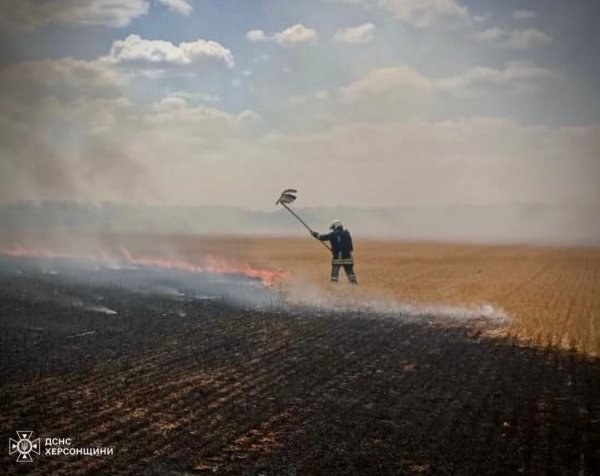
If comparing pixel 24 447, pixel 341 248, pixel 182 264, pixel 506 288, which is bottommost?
pixel 24 447

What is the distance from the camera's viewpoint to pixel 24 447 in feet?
28.4

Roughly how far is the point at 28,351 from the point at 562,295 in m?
20.0

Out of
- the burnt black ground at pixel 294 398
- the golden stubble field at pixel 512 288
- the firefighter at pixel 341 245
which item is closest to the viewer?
the burnt black ground at pixel 294 398

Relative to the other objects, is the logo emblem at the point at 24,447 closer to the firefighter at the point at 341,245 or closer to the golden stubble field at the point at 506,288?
the golden stubble field at the point at 506,288

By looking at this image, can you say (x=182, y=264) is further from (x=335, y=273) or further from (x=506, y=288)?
(x=506, y=288)

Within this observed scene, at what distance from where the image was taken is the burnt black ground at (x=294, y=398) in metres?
8.48

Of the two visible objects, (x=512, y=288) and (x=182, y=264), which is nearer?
(x=512, y=288)

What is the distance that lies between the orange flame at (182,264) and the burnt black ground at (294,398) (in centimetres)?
1216

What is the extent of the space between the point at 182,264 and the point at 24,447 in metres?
28.8

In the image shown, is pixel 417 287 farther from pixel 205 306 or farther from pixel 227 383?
pixel 227 383

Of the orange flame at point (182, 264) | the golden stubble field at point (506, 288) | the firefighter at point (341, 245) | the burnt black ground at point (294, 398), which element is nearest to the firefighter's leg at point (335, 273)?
the firefighter at point (341, 245)

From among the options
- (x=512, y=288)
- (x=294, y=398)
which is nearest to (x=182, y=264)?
(x=512, y=288)

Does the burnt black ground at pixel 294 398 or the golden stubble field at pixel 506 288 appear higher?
the golden stubble field at pixel 506 288

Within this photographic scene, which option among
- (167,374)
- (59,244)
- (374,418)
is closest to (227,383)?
(167,374)
